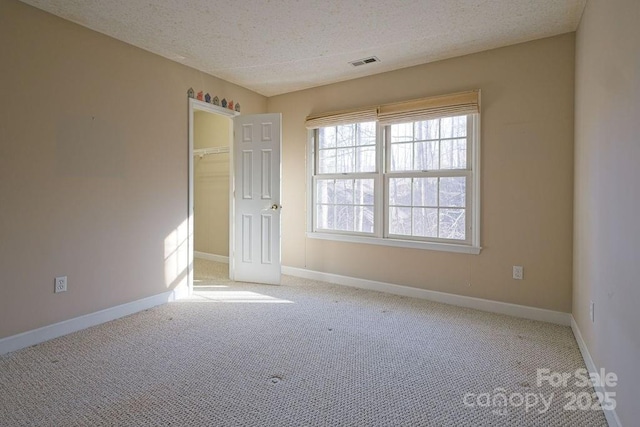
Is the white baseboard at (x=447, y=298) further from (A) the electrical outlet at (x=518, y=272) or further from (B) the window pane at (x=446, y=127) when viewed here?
(B) the window pane at (x=446, y=127)

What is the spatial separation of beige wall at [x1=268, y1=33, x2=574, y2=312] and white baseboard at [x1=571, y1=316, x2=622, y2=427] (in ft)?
1.08

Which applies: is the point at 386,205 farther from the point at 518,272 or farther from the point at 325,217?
the point at 518,272

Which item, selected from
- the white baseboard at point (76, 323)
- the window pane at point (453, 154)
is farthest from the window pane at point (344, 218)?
the white baseboard at point (76, 323)

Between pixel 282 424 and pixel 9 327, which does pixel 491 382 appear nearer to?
pixel 282 424

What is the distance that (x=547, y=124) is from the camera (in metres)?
2.96

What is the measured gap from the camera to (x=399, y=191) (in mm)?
3805

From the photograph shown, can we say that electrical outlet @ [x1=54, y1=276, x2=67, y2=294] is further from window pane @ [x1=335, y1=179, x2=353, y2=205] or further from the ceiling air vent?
the ceiling air vent

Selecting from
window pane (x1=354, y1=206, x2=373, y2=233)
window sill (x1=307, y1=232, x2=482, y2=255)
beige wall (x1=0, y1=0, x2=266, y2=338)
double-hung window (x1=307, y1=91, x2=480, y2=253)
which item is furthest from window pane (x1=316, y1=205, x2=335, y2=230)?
beige wall (x1=0, y1=0, x2=266, y2=338)

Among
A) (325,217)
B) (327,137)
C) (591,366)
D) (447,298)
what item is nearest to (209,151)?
(327,137)

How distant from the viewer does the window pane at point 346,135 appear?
4.16m

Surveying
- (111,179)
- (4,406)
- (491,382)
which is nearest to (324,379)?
(491,382)

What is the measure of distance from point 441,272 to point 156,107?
11.0 feet

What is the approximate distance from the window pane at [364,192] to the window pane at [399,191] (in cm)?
24

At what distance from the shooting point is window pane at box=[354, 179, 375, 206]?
13.2ft
